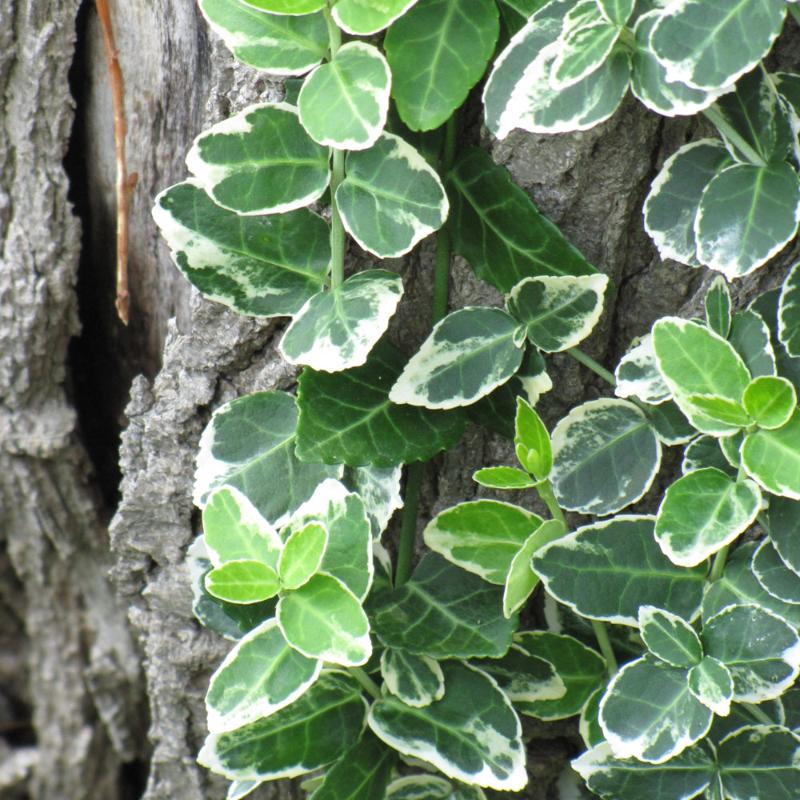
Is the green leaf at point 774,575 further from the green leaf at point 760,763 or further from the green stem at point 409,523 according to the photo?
the green stem at point 409,523

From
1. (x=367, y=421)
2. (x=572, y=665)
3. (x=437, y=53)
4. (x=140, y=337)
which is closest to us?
(x=437, y=53)

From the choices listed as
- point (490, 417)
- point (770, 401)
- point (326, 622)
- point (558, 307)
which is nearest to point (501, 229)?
point (558, 307)

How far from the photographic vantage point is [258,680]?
916 millimetres

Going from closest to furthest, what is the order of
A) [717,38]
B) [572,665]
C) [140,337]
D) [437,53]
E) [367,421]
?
[717,38]
[437,53]
[367,421]
[572,665]
[140,337]

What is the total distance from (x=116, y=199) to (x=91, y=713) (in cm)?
98

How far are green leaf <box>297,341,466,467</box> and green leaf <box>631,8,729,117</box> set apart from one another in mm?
362

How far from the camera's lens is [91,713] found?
177 centimetres

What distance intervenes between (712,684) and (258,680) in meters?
0.43

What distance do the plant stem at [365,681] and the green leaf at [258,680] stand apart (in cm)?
15

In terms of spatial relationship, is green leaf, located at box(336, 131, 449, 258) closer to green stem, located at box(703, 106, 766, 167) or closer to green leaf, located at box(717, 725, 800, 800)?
green stem, located at box(703, 106, 766, 167)

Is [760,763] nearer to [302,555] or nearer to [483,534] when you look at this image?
[483,534]

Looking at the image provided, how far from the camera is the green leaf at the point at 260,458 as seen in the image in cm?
102

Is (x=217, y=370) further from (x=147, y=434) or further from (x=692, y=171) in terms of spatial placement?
(x=692, y=171)

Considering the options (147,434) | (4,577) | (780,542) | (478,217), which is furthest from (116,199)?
(780,542)
